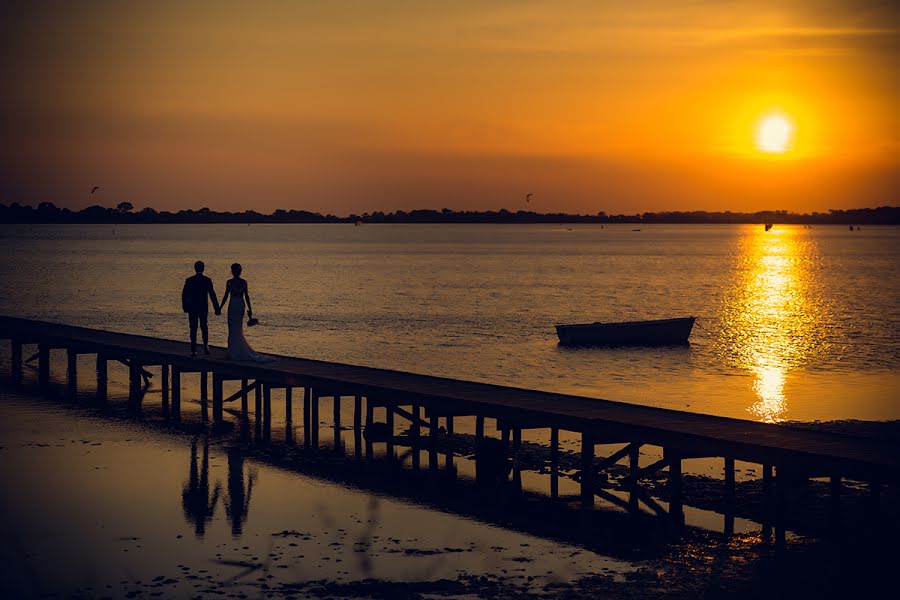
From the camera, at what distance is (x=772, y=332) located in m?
59.7

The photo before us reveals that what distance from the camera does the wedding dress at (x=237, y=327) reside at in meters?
24.5

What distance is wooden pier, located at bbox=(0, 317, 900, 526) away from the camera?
16.4 metres

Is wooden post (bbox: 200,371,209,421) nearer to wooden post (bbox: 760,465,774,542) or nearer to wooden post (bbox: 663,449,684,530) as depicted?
wooden post (bbox: 663,449,684,530)

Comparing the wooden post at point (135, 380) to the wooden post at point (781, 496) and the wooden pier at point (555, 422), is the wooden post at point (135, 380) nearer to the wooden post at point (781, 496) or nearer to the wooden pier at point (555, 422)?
the wooden pier at point (555, 422)

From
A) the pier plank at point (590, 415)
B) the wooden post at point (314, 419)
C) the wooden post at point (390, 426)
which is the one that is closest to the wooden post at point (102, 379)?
the pier plank at point (590, 415)

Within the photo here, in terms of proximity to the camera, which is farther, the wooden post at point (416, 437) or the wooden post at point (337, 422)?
the wooden post at point (337, 422)

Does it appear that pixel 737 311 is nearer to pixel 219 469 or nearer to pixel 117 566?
pixel 219 469

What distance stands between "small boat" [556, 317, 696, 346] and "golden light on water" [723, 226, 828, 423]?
2457mm

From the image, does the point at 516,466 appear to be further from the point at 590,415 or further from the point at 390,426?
the point at 390,426

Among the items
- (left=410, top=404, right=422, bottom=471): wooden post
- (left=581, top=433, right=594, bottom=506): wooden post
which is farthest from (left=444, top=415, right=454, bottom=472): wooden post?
(left=581, top=433, right=594, bottom=506): wooden post

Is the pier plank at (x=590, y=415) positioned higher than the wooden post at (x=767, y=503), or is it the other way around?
the pier plank at (x=590, y=415)

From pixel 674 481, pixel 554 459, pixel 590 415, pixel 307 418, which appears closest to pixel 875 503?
pixel 674 481

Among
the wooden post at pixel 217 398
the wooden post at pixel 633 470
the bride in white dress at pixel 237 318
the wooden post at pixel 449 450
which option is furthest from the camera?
the wooden post at pixel 217 398

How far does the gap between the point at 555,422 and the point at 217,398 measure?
10.0 m
